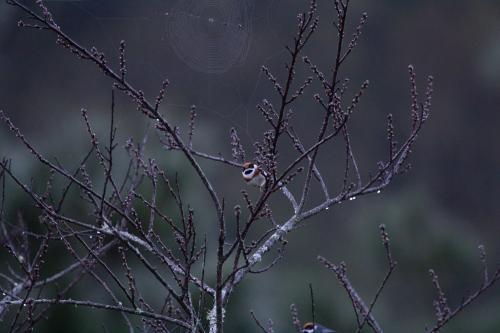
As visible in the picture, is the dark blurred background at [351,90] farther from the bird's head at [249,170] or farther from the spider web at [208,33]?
the bird's head at [249,170]

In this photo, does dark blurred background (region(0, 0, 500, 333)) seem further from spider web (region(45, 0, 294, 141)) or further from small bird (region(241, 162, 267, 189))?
small bird (region(241, 162, 267, 189))

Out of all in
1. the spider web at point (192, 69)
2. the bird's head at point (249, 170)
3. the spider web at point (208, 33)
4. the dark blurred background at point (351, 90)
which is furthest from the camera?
the dark blurred background at point (351, 90)

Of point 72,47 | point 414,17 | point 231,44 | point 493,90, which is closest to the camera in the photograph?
point 72,47

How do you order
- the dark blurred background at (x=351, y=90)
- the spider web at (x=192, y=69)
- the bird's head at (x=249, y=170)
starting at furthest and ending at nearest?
the dark blurred background at (x=351, y=90) → the spider web at (x=192, y=69) → the bird's head at (x=249, y=170)

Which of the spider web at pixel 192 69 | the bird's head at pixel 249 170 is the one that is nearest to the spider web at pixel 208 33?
the bird's head at pixel 249 170

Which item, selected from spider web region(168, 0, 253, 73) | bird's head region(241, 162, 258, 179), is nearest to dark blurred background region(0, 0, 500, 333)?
spider web region(168, 0, 253, 73)

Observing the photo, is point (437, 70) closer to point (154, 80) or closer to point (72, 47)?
point (154, 80)

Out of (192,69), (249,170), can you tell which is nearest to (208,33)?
(249,170)

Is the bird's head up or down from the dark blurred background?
down

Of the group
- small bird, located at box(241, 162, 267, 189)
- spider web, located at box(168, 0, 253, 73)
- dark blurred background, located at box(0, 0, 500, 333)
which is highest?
dark blurred background, located at box(0, 0, 500, 333)

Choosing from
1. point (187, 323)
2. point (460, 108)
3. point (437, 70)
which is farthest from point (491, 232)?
point (187, 323)

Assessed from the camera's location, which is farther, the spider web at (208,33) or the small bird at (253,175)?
the spider web at (208,33)
